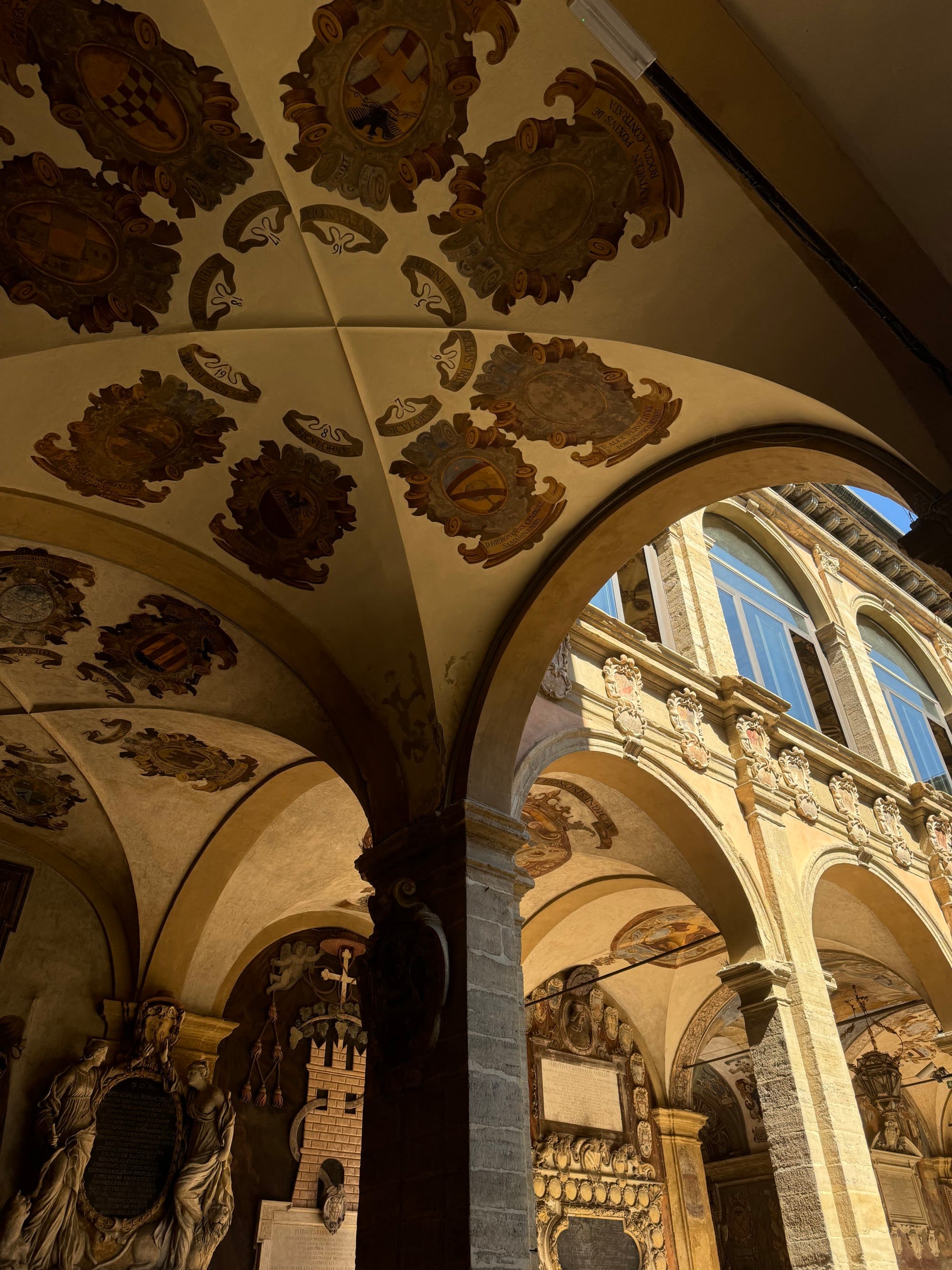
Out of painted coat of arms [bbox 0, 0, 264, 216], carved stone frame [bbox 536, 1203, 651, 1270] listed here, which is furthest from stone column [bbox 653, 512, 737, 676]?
painted coat of arms [bbox 0, 0, 264, 216]

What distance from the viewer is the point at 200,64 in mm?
Answer: 3578

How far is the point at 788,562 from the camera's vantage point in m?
12.4

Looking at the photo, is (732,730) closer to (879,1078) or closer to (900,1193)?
(879,1078)

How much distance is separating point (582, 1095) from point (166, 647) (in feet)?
24.6

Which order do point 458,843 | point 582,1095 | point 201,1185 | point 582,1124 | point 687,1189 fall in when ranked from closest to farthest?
1. point 458,843
2. point 201,1185
3. point 582,1124
4. point 582,1095
5. point 687,1189

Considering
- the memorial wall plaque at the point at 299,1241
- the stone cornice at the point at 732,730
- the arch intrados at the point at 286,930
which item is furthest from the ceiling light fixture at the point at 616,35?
the memorial wall plaque at the point at 299,1241

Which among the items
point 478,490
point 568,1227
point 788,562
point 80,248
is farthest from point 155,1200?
point 788,562

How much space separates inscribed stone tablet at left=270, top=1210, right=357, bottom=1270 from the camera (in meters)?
7.68

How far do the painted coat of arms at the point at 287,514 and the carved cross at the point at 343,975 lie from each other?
4.96 metres

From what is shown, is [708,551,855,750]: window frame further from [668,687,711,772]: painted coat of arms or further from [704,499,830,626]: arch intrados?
[668,687,711,772]: painted coat of arms

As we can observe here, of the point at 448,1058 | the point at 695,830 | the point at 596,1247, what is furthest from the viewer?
the point at 596,1247

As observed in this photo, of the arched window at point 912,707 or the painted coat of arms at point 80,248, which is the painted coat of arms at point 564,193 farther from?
the arched window at point 912,707

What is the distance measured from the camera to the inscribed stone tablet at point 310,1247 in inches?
303

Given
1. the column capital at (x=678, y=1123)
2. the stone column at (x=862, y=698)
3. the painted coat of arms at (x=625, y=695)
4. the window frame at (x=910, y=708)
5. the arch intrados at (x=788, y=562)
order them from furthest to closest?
the window frame at (x=910, y=708) → the arch intrados at (x=788, y=562) → the stone column at (x=862, y=698) → the column capital at (x=678, y=1123) → the painted coat of arms at (x=625, y=695)
